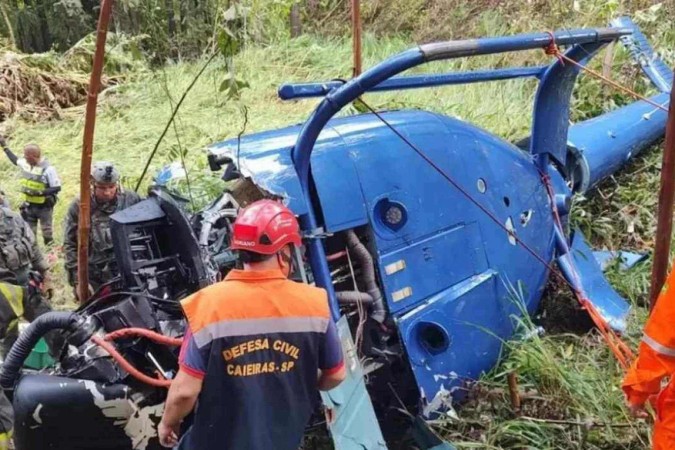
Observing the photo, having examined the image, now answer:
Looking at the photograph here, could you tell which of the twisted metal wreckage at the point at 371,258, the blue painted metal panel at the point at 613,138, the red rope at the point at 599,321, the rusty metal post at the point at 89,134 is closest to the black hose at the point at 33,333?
the twisted metal wreckage at the point at 371,258

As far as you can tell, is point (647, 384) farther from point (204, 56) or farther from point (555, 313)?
point (204, 56)

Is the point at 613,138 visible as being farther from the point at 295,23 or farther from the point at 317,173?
the point at 295,23

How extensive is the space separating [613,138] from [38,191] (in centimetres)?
533

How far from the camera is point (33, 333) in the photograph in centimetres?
296

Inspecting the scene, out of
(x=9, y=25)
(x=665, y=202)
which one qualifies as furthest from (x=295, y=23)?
(x=665, y=202)

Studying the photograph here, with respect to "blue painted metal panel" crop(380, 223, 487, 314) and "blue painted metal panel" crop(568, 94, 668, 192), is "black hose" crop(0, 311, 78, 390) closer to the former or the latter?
"blue painted metal panel" crop(380, 223, 487, 314)

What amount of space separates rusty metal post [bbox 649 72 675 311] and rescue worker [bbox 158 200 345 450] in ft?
4.13

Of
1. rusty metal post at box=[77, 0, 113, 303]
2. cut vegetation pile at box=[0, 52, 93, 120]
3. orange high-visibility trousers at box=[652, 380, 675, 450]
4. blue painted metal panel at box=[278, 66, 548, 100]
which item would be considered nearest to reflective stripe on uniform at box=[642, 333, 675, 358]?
orange high-visibility trousers at box=[652, 380, 675, 450]

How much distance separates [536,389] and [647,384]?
1.32 m

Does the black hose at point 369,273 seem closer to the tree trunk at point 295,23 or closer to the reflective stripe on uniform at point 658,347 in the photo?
the reflective stripe on uniform at point 658,347

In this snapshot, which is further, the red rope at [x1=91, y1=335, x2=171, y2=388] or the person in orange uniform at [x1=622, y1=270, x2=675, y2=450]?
the red rope at [x1=91, y1=335, x2=171, y2=388]

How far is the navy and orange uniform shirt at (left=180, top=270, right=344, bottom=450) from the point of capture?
222cm

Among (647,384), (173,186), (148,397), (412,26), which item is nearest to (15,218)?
(173,186)

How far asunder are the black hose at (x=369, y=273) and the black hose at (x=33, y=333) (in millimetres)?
1324
